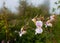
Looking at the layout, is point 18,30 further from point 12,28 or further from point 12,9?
point 12,9

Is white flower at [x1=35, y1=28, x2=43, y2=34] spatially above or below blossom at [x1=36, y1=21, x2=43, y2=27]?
below

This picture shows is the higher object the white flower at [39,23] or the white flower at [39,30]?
the white flower at [39,23]

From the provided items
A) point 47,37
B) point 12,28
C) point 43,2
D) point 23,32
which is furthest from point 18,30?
point 43,2

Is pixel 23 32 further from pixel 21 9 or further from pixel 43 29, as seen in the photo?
pixel 21 9

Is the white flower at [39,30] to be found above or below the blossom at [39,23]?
below

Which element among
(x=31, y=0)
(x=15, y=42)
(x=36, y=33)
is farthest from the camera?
(x=31, y=0)

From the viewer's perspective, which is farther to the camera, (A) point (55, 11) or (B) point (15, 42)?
(A) point (55, 11)

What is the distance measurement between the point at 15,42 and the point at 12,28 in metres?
0.16

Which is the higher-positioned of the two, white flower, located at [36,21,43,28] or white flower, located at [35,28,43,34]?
white flower, located at [36,21,43,28]

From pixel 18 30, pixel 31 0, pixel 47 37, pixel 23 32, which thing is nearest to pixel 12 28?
pixel 18 30

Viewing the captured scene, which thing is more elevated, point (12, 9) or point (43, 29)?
point (12, 9)

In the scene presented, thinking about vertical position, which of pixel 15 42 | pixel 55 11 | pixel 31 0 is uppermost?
pixel 31 0

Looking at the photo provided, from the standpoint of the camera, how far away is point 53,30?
182 centimetres

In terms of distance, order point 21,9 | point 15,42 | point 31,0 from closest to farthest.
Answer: point 15,42, point 21,9, point 31,0
